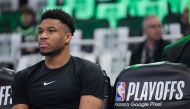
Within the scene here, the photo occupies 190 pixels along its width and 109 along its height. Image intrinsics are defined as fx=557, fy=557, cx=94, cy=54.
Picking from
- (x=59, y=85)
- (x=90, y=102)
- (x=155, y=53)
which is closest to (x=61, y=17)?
(x=59, y=85)

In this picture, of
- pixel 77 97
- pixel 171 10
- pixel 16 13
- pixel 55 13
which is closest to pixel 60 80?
pixel 77 97

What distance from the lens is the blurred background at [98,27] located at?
24.1ft

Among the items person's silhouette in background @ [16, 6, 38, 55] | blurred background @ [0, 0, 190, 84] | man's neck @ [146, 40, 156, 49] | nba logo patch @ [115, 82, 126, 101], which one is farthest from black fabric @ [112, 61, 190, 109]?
person's silhouette in background @ [16, 6, 38, 55]

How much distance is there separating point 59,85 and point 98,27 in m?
4.00

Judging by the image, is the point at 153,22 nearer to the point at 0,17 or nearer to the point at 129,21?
the point at 129,21

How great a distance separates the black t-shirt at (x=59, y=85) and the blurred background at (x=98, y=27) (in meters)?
3.40

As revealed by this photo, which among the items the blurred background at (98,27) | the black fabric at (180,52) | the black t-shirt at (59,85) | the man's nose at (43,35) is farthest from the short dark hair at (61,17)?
the blurred background at (98,27)

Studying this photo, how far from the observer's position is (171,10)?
24.1 ft

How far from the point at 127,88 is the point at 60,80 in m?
0.49

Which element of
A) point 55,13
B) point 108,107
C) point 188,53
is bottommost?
point 108,107

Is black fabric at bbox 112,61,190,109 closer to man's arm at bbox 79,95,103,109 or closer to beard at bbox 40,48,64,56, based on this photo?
man's arm at bbox 79,95,103,109

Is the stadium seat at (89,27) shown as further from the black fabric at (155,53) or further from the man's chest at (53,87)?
the man's chest at (53,87)

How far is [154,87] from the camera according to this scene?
3.52 meters

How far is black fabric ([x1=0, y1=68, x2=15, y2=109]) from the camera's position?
4102mm
